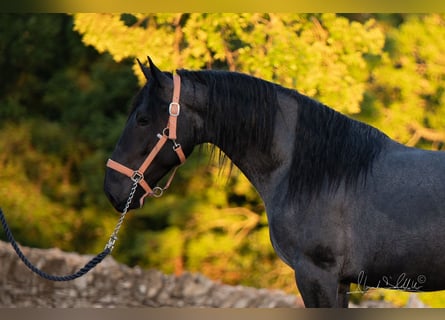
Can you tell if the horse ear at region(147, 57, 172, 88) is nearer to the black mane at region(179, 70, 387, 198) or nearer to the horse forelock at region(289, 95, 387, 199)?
the black mane at region(179, 70, 387, 198)

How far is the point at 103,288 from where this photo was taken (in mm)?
6906

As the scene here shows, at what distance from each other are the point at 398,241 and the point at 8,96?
6.00m

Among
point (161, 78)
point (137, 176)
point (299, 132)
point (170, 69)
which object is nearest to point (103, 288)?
point (170, 69)

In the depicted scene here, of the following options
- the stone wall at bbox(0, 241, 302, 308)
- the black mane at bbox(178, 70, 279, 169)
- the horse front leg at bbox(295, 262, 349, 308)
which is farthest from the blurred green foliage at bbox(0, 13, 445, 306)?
the horse front leg at bbox(295, 262, 349, 308)

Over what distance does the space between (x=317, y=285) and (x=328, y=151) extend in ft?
1.95

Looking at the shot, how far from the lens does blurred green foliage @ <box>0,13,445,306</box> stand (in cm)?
566

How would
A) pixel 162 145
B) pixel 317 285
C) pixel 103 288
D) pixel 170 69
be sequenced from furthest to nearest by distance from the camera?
1. pixel 103 288
2. pixel 170 69
3. pixel 162 145
4. pixel 317 285

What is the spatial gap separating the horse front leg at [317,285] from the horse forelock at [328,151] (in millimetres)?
316

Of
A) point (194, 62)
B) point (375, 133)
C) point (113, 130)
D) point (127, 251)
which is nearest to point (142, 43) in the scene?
point (194, 62)

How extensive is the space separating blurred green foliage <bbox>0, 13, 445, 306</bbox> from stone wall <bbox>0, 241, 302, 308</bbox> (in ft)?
0.58

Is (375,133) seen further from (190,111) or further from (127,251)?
(127,251)

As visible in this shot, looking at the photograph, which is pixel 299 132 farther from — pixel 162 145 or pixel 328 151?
pixel 162 145

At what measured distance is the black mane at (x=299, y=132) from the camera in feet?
9.52

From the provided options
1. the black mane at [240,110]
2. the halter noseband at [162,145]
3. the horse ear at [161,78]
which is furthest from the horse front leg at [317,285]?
the horse ear at [161,78]
